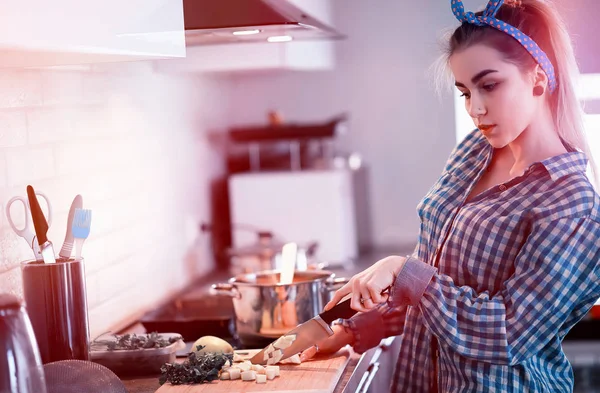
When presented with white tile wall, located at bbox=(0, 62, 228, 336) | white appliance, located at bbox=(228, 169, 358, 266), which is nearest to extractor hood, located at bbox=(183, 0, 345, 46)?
white tile wall, located at bbox=(0, 62, 228, 336)

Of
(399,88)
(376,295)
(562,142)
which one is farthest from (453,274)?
(399,88)

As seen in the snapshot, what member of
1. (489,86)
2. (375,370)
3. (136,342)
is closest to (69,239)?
(136,342)

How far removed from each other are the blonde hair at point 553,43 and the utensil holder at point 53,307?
860mm

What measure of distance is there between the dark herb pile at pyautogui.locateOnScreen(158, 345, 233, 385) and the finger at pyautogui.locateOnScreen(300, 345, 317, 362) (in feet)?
0.55

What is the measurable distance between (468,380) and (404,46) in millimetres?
2436

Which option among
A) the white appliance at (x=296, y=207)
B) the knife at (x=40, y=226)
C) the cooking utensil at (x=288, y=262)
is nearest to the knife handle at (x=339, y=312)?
the cooking utensil at (x=288, y=262)

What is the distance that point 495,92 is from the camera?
1.56m

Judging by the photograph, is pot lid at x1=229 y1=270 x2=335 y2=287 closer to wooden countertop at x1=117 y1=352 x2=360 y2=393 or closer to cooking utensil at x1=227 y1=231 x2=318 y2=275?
wooden countertop at x1=117 y1=352 x2=360 y2=393

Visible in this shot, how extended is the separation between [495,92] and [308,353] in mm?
634

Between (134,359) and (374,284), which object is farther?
(134,359)

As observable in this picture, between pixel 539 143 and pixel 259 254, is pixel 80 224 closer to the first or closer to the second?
pixel 539 143

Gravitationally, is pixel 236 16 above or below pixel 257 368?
above

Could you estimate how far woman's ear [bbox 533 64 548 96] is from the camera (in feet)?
5.23

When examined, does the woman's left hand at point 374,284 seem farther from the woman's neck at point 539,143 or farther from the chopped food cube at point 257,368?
the woman's neck at point 539,143
